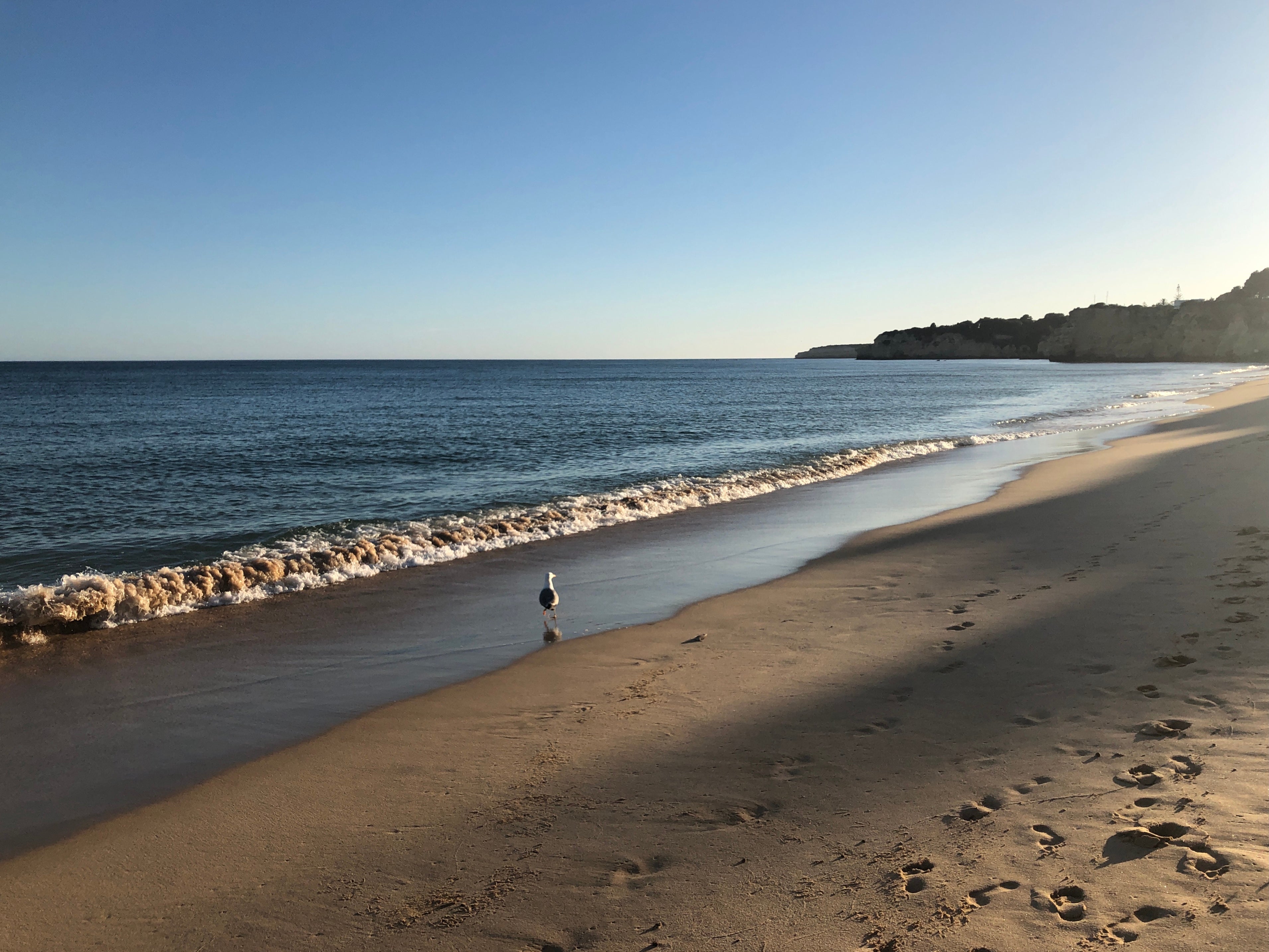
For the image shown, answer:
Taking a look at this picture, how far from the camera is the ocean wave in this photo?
312 inches

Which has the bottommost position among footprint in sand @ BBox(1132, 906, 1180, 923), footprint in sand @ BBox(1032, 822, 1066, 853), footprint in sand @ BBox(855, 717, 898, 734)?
footprint in sand @ BBox(855, 717, 898, 734)

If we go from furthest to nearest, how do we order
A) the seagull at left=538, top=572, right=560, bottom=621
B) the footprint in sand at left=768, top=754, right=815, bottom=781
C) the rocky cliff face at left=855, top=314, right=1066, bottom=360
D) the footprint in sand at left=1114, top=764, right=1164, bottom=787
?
the rocky cliff face at left=855, top=314, right=1066, bottom=360 < the seagull at left=538, top=572, right=560, bottom=621 < the footprint in sand at left=768, top=754, right=815, bottom=781 < the footprint in sand at left=1114, top=764, right=1164, bottom=787

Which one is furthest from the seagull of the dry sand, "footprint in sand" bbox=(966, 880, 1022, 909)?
"footprint in sand" bbox=(966, 880, 1022, 909)

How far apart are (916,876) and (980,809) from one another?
0.73m

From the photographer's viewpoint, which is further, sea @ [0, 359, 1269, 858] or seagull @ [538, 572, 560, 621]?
seagull @ [538, 572, 560, 621]

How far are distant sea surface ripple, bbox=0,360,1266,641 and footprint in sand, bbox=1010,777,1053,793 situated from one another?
8.56 metres

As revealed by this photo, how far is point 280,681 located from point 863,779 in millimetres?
4891

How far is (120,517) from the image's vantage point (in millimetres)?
14492

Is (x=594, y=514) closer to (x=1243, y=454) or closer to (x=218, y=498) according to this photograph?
(x=218, y=498)

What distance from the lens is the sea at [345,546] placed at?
5.64 m

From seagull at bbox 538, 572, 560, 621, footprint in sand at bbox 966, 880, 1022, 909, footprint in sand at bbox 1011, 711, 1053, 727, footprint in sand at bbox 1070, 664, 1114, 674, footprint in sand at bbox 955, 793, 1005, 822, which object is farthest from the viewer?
seagull at bbox 538, 572, 560, 621

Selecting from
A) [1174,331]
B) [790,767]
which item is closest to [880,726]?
[790,767]

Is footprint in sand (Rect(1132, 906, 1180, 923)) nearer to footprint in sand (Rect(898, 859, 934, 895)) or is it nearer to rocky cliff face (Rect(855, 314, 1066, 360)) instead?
footprint in sand (Rect(898, 859, 934, 895))

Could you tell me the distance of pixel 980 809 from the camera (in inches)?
148
